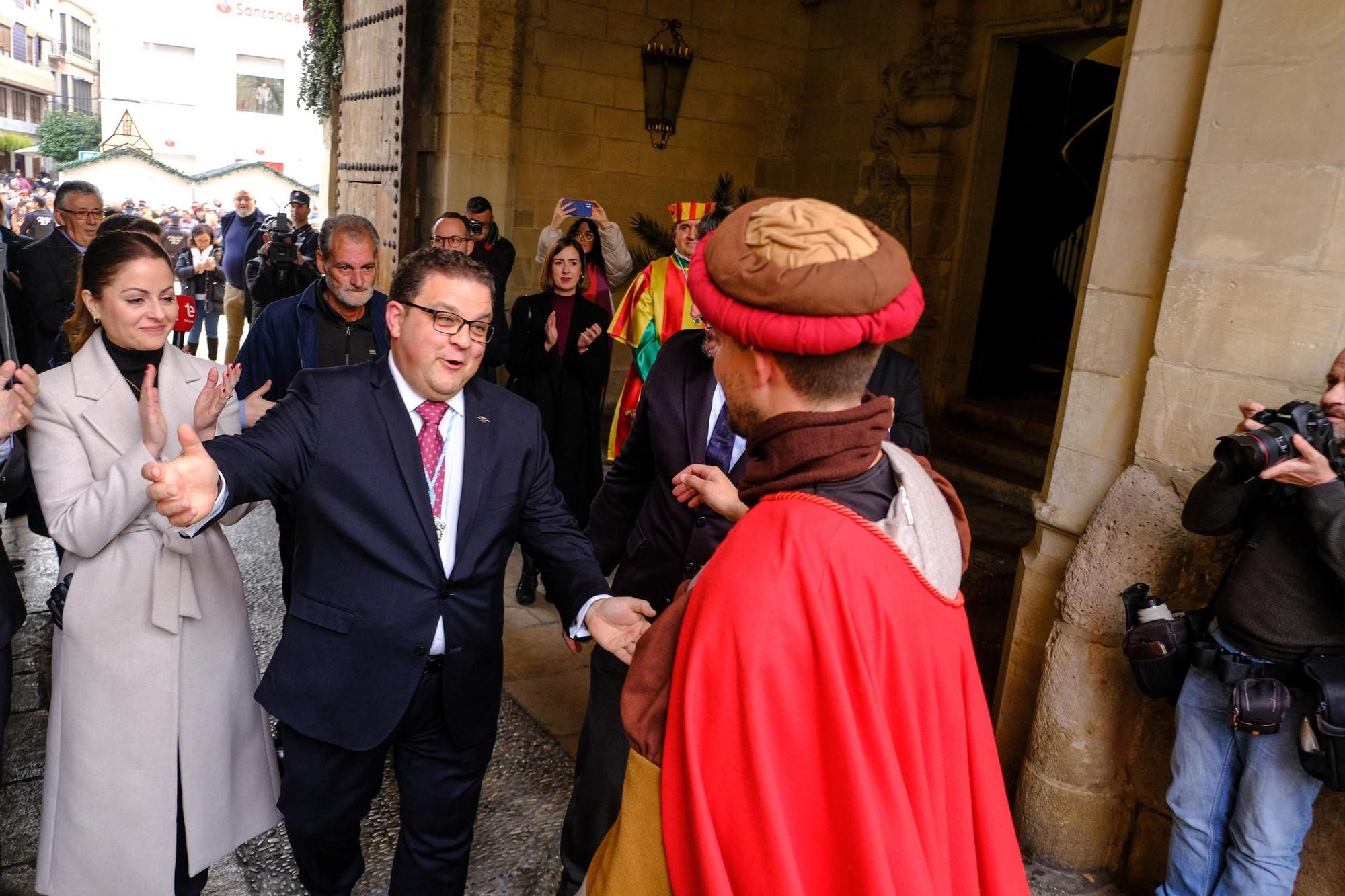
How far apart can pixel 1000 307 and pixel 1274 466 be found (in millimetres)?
6355

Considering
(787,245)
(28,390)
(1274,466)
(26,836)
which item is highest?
(787,245)

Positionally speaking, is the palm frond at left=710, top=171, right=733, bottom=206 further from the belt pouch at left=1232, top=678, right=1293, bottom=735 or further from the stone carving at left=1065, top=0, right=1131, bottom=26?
the belt pouch at left=1232, top=678, right=1293, bottom=735

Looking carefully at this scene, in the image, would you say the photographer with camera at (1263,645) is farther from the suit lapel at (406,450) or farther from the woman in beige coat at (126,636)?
the woman in beige coat at (126,636)

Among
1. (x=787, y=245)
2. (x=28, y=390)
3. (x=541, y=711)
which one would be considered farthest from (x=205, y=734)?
(x=787, y=245)

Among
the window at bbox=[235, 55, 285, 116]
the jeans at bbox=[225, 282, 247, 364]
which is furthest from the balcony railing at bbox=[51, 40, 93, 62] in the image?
the jeans at bbox=[225, 282, 247, 364]

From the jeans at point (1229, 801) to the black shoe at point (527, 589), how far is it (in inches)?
127

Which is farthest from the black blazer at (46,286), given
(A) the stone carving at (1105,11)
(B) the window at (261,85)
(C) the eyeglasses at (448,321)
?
(B) the window at (261,85)

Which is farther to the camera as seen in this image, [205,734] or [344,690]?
[205,734]

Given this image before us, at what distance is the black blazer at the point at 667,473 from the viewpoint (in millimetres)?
2820

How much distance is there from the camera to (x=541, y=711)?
4.23 m

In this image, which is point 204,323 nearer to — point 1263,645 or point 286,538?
point 286,538

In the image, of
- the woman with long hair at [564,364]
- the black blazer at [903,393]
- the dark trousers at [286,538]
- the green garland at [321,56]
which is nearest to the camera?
the black blazer at [903,393]

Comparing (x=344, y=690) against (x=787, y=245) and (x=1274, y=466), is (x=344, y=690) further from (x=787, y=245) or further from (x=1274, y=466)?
(x=1274, y=466)

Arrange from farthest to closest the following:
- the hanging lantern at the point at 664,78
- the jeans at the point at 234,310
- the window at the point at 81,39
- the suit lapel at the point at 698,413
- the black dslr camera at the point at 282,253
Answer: the window at the point at 81,39, the jeans at the point at 234,310, the hanging lantern at the point at 664,78, the black dslr camera at the point at 282,253, the suit lapel at the point at 698,413
